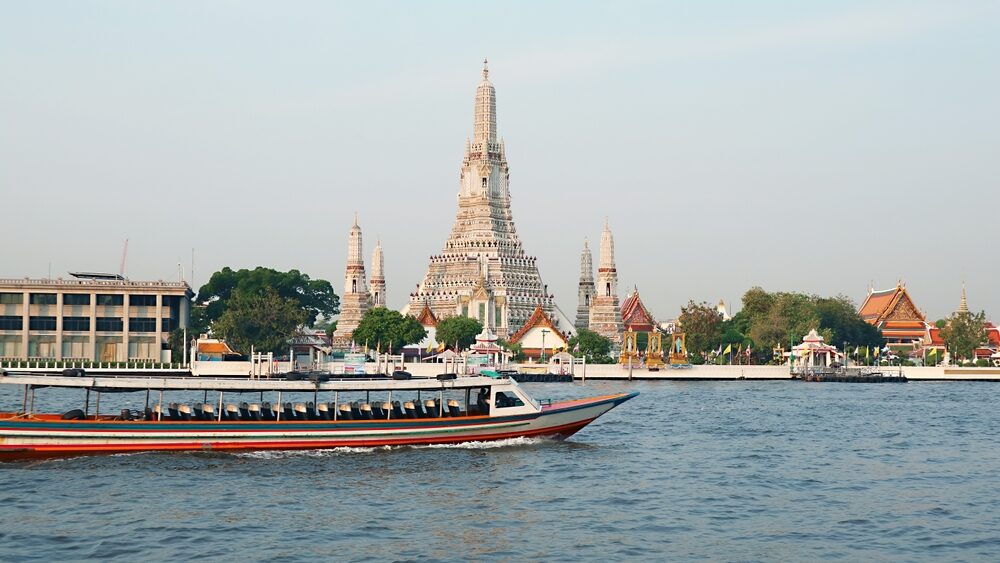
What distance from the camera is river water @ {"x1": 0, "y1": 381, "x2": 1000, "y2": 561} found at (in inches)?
984

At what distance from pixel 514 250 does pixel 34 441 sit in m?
125

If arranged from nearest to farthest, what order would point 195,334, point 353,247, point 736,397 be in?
1. point 736,397
2. point 195,334
3. point 353,247

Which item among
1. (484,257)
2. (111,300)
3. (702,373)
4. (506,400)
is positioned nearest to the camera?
(506,400)

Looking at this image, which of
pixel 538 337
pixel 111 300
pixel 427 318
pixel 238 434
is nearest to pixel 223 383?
pixel 238 434

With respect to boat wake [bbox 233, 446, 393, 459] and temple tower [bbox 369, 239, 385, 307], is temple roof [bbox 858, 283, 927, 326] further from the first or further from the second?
boat wake [bbox 233, 446, 393, 459]

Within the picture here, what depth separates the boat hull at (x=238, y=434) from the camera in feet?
116

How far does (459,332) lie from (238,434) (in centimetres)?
9043

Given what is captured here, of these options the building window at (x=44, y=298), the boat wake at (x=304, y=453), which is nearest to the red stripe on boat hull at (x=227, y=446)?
the boat wake at (x=304, y=453)

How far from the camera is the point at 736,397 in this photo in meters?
76.8

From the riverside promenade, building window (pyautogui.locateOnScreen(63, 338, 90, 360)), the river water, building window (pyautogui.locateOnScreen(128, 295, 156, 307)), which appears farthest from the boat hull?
building window (pyautogui.locateOnScreen(128, 295, 156, 307))

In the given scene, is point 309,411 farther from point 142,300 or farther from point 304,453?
point 142,300

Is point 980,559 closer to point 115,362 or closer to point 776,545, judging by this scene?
point 776,545

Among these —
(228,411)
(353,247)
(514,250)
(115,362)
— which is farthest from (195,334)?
(228,411)

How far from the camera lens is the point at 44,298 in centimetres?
11019
